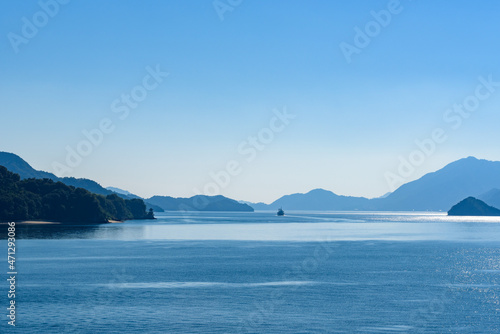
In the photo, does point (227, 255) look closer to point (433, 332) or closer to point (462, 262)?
point (462, 262)

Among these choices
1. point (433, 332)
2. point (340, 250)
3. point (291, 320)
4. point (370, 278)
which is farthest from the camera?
point (340, 250)

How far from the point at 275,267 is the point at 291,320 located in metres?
45.5

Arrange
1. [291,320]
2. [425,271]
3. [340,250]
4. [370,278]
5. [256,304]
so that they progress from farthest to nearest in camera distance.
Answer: [340,250], [425,271], [370,278], [256,304], [291,320]

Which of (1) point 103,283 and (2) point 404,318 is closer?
(2) point 404,318

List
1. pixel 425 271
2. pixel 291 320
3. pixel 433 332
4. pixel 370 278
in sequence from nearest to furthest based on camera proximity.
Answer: pixel 433 332
pixel 291 320
pixel 370 278
pixel 425 271

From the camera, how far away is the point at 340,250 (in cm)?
14188

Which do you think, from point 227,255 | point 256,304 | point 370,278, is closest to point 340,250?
point 227,255

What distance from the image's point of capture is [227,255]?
126m

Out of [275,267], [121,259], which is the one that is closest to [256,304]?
[275,267]

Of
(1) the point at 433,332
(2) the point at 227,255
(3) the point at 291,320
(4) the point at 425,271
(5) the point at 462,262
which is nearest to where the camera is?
(1) the point at 433,332

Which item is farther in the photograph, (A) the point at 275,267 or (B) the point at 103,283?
(A) the point at 275,267

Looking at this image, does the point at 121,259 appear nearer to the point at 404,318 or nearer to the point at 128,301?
the point at 128,301

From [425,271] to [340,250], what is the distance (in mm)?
46329

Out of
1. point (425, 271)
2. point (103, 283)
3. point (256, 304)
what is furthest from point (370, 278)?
point (103, 283)
